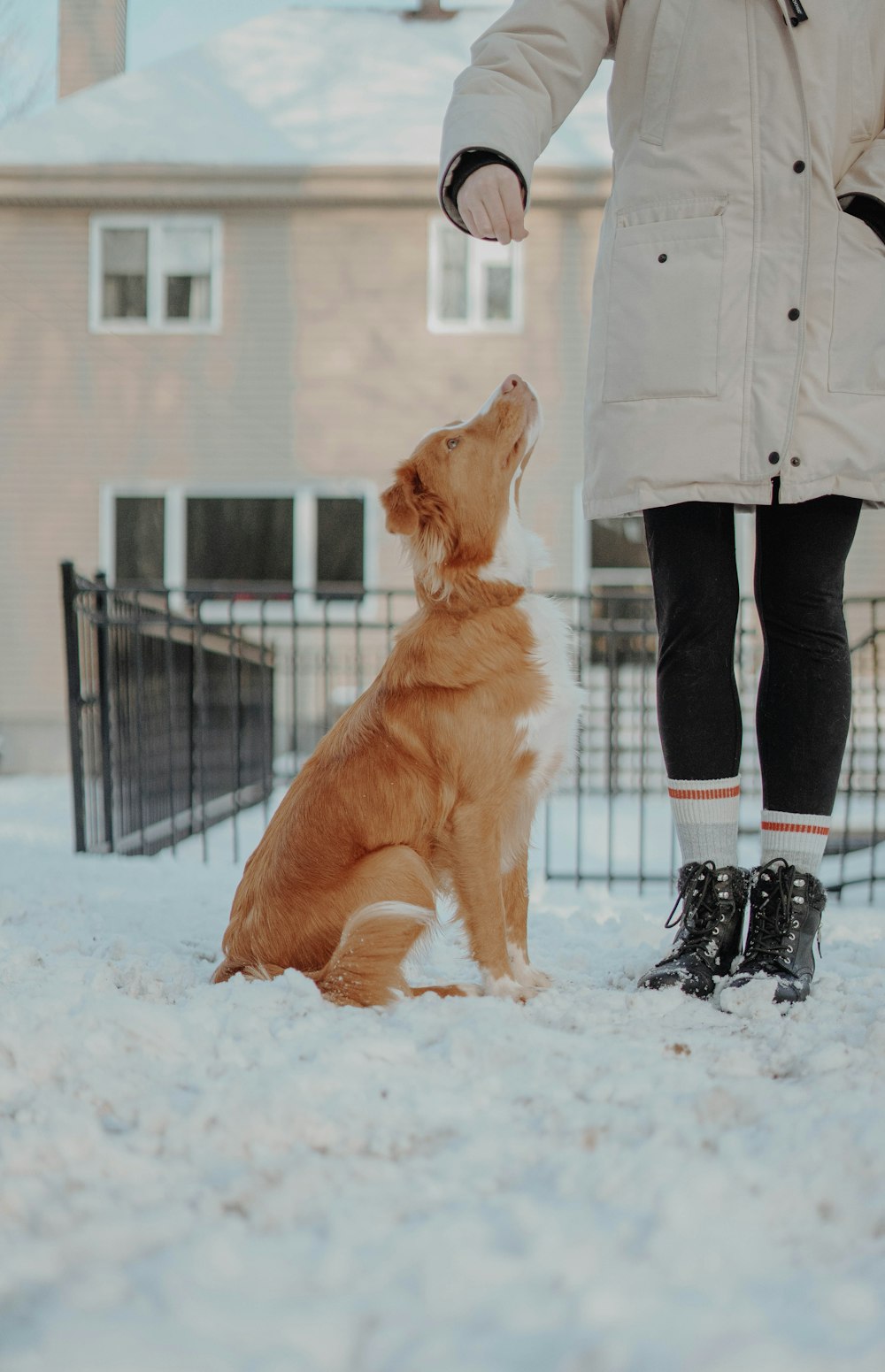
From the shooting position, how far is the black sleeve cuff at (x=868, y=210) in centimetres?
194

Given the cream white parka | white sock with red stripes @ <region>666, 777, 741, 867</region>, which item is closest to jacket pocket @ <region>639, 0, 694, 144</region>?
the cream white parka

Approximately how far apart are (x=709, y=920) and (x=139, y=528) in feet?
30.2

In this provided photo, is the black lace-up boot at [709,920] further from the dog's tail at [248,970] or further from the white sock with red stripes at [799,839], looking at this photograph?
the dog's tail at [248,970]

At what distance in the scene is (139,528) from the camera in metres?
10.4

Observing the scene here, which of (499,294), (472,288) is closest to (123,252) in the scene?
(472,288)

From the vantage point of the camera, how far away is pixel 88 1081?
135cm

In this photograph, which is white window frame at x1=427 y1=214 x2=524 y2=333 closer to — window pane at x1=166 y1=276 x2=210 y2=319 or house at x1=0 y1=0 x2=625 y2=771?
house at x1=0 y1=0 x2=625 y2=771

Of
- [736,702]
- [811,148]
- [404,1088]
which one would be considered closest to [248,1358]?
[404,1088]

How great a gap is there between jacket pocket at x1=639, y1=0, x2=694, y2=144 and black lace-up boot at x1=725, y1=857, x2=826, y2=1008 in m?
1.34

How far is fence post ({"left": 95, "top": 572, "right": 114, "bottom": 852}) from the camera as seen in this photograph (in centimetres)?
471

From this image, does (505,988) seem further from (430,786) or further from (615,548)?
(615,548)

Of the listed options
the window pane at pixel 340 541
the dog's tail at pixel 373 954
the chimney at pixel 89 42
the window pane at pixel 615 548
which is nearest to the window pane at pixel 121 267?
the chimney at pixel 89 42

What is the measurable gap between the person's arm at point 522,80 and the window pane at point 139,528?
28.7 feet

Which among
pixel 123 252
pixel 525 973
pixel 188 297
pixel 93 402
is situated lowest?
pixel 525 973
